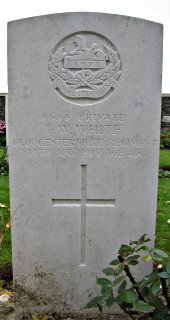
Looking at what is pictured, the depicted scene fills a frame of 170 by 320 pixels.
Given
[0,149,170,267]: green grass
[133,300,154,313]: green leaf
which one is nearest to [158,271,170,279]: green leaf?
[133,300,154,313]: green leaf

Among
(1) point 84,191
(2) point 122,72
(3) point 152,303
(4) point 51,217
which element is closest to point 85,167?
(1) point 84,191

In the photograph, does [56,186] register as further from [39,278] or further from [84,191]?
[39,278]

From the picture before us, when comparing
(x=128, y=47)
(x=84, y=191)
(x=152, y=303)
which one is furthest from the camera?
(x=84, y=191)

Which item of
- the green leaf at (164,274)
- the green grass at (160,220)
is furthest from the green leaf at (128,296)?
the green grass at (160,220)

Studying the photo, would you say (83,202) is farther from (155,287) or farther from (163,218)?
(163,218)

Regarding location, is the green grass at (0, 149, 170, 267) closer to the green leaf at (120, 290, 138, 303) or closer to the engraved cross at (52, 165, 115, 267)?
the engraved cross at (52, 165, 115, 267)

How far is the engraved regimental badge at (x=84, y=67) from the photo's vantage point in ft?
10.1

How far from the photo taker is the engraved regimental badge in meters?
3.09

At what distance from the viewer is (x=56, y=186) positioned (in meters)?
3.27

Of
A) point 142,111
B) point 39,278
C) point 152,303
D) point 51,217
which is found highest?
point 142,111

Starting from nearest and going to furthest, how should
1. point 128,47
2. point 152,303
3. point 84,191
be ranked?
point 152,303 < point 128,47 < point 84,191

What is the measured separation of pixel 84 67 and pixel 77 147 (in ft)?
1.92

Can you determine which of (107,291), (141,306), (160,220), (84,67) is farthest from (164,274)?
(160,220)

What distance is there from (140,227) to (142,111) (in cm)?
89
